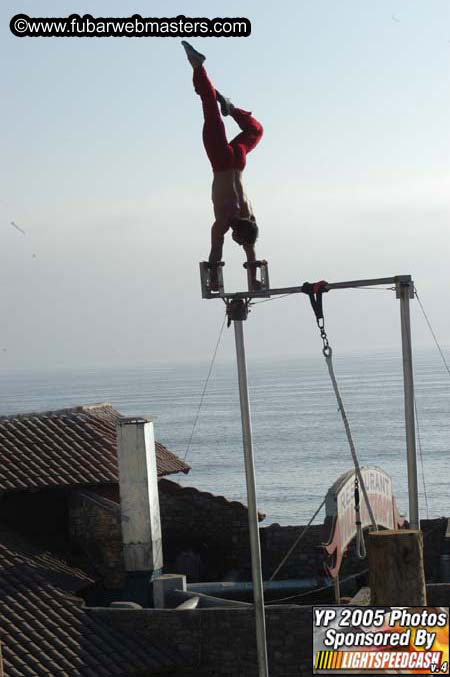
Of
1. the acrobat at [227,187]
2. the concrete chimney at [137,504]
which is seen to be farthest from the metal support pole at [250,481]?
the concrete chimney at [137,504]

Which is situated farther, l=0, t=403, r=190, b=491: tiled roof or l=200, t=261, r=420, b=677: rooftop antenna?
l=0, t=403, r=190, b=491: tiled roof

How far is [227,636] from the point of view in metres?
21.8

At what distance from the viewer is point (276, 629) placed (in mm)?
21469

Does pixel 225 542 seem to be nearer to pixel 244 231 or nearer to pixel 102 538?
pixel 102 538

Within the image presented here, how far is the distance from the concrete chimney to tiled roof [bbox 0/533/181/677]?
2571mm

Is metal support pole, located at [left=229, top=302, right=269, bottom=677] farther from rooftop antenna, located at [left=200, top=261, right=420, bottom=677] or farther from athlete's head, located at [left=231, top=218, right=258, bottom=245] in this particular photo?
athlete's head, located at [left=231, top=218, right=258, bottom=245]

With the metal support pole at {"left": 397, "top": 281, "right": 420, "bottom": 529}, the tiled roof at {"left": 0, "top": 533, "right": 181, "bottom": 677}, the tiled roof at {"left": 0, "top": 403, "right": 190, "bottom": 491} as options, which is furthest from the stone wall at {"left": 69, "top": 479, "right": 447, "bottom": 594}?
the metal support pole at {"left": 397, "top": 281, "right": 420, "bottom": 529}

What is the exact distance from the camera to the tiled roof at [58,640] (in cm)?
2097

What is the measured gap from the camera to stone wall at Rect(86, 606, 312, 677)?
842 inches

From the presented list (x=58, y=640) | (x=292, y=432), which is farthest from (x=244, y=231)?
(x=292, y=432)

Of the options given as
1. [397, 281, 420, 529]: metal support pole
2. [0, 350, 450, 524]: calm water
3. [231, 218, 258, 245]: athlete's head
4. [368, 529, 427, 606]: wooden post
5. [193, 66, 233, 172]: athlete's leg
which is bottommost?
[0, 350, 450, 524]: calm water

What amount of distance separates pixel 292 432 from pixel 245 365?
4175 inches

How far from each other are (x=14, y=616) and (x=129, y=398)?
14443 cm

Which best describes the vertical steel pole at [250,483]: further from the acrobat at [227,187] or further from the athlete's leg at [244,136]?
the athlete's leg at [244,136]
